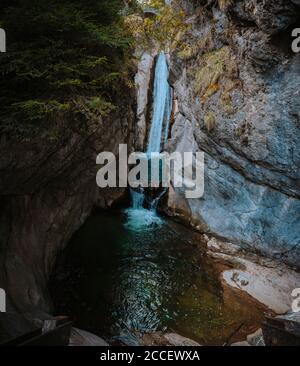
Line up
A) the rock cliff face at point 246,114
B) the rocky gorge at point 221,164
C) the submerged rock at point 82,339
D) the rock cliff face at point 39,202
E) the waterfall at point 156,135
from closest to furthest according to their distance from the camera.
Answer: the submerged rock at point 82,339 → the rock cliff face at point 39,202 → the rocky gorge at point 221,164 → the rock cliff face at point 246,114 → the waterfall at point 156,135

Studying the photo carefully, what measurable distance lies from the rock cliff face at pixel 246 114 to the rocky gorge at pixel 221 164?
0.11 ft

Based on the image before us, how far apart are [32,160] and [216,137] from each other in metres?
6.85

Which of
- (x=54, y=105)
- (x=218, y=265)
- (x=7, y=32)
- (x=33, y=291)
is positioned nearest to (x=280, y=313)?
(x=218, y=265)

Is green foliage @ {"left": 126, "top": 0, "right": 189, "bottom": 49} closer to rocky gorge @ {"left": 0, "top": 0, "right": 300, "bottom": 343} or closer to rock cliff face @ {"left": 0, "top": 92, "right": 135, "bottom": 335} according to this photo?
rocky gorge @ {"left": 0, "top": 0, "right": 300, "bottom": 343}

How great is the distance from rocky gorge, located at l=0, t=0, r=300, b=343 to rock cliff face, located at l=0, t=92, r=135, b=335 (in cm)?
3

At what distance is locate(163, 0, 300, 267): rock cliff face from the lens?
26.1 feet

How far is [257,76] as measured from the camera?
28.7ft

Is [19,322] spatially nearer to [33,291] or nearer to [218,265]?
[33,291]

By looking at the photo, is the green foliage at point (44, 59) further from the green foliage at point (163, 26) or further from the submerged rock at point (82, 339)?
the submerged rock at point (82, 339)

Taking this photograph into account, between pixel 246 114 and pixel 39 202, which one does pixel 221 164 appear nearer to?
pixel 246 114

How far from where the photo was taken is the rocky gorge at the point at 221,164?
23.2ft

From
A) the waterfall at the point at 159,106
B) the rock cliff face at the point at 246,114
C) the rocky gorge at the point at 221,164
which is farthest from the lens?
the waterfall at the point at 159,106

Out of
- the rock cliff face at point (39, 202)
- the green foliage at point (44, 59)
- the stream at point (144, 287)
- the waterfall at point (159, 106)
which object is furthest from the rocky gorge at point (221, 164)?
the waterfall at point (159, 106)

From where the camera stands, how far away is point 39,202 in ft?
30.0
